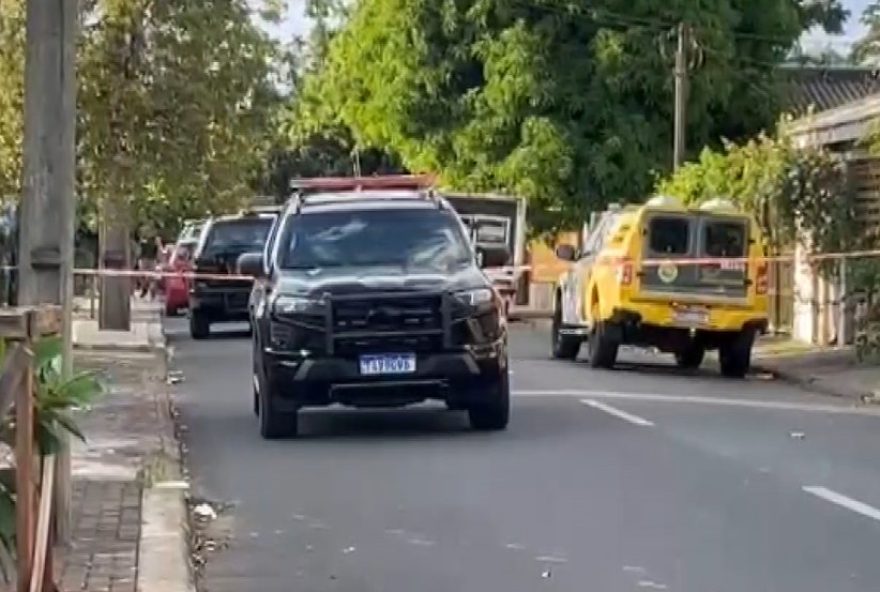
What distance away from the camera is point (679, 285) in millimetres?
24672

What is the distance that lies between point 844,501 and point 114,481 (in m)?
4.40

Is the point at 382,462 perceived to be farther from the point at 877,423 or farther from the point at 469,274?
the point at 877,423

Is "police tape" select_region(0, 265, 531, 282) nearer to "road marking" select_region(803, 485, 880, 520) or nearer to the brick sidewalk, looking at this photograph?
the brick sidewalk

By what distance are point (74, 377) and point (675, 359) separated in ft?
67.0

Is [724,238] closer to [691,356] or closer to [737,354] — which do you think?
[737,354]

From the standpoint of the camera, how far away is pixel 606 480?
13.7 m

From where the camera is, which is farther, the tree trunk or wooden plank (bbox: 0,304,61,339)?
the tree trunk

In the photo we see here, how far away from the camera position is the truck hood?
52.4 feet

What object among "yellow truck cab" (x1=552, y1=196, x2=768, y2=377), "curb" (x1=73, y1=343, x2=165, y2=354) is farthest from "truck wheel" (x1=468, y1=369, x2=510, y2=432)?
"curb" (x1=73, y1=343, x2=165, y2=354)

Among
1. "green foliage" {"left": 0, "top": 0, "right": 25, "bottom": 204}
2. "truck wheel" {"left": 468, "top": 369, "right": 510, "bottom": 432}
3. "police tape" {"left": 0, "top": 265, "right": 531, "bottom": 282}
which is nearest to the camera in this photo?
"truck wheel" {"left": 468, "top": 369, "right": 510, "bottom": 432}

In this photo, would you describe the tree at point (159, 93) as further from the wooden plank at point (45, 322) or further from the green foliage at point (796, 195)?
the wooden plank at point (45, 322)

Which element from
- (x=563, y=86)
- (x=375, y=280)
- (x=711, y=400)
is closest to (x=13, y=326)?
(x=375, y=280)

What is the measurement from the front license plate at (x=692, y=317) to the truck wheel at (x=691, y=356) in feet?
3.34

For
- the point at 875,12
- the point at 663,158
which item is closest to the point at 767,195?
the point at 875,12
